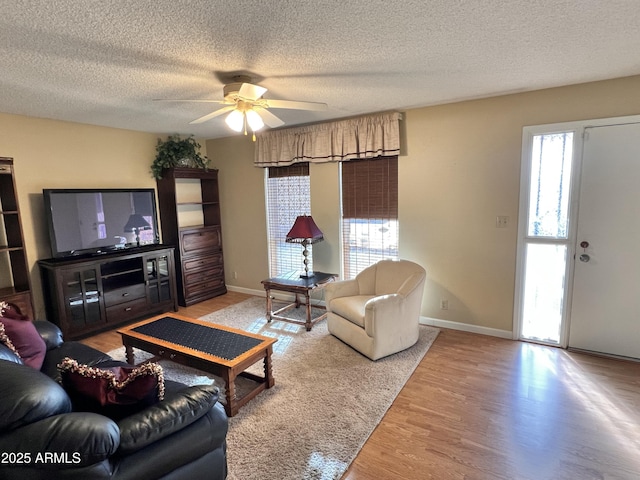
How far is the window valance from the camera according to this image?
3816mm

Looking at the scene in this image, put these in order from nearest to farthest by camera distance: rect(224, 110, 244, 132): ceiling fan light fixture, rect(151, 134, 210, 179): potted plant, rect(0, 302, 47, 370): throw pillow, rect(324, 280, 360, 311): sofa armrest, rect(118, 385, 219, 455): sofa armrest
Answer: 1. rect(118, 385, 219, 455): sofa armrest
2. rect(0, 302, 47, 370): throw pillow
3. rect(224, 110, 244, 132): ceiling fan light fixture
4. rect(324, 280, 360, 311): sofa armrest
5. rect(151, 134, 210, 179): potted plant

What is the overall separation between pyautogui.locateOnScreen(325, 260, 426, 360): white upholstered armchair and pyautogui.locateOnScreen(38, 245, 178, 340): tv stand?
90.5 inches

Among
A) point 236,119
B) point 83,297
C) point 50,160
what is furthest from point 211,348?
point 50,160

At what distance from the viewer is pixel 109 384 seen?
1398mm

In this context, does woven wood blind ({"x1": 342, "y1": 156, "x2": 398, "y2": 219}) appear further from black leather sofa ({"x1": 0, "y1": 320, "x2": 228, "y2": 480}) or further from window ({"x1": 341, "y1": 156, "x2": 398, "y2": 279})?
black leather sofa ({"x1": 0, "y1": 320, "x2": 228, "y2": 480})

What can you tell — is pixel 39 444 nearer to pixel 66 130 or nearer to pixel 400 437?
pixel 400 437

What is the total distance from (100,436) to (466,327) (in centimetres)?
347

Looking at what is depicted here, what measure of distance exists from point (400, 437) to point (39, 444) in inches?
72.8

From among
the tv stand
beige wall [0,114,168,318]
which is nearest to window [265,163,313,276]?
the tv stand

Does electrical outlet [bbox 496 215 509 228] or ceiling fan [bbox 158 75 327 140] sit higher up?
ceiling fan [bbox 158 75 327 140]

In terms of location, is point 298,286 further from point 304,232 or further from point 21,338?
point 21,338

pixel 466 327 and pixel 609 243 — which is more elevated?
pixel 609 243

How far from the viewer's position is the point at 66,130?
12.9 ft

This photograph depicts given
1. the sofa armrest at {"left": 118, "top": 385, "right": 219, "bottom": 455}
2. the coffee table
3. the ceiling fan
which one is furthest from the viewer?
the ceiling fan
